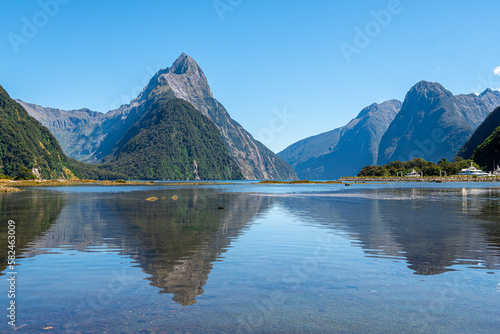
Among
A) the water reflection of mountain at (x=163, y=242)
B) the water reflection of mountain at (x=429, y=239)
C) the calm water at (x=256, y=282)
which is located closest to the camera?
the calm water at (x=256, y=282)

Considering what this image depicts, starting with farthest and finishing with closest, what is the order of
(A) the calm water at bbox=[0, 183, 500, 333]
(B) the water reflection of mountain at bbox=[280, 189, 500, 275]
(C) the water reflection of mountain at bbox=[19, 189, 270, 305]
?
1. (B) the water reflection of mountain at bbox=[280, 189, 500, 275]
2. (C) the water reflection of mountain at bbox=[19, 189, 270, 305]
3. (A) the calm water at bbox=[0, 183, 500, 333]

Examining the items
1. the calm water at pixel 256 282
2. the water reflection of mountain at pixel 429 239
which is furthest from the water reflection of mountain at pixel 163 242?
the water reflection of mountain at pixel 429 239

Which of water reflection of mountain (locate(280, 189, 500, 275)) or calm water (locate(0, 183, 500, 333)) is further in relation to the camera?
water reflection of mountain (locate(280, 189, 500, 275))

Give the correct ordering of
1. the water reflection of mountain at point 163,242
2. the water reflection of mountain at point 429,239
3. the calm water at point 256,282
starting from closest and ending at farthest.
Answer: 1. the calm water at point 256,282
2. the water reflection of mountain at point 163,242
3. the water reflection of mountain at point 429,239

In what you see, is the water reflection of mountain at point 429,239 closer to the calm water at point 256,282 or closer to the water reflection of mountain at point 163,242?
the calm water at point 256,282

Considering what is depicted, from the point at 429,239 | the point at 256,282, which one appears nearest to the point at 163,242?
the point at 256,282

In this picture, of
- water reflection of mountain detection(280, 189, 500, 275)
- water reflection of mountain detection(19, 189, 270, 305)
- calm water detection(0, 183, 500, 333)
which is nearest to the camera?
calm water detection(0, 183, 500, 333)

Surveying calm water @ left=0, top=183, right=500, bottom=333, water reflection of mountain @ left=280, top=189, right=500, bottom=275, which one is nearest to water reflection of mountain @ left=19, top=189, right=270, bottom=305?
calm water @ left=0, top=183, right=500, bottom=333

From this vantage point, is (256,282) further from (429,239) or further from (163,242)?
(429,239)

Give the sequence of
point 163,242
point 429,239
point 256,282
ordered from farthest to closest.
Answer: point 429,239 → point 163,242 → point 256,282

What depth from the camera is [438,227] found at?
3172 centimetres

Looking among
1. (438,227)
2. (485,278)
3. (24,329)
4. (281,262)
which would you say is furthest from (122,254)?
(438,227)

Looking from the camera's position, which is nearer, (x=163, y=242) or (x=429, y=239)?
(x=163, y=242)

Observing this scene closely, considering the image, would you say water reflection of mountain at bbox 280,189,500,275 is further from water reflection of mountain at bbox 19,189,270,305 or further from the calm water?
water reflection of mountain at bbox 19,189,270,305
